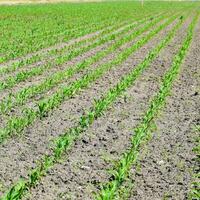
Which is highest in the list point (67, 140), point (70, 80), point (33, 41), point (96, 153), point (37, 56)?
point (67, 140)

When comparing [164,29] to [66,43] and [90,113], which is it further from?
[90,113]

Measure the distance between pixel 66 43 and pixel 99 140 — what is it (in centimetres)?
1358

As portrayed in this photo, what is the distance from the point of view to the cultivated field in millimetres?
6242

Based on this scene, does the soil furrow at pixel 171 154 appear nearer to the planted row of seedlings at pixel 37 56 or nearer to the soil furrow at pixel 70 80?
the soil furrow at pixel 70 80

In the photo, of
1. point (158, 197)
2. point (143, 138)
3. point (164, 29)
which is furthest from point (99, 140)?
point (164, 29)

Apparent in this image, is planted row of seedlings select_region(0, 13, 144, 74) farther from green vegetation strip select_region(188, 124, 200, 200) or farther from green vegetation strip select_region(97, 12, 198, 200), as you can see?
green vegetation strip select_region(188, 124, 200, 200)

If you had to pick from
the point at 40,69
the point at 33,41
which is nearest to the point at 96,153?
the point at 40,69

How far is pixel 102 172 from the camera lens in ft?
21.8

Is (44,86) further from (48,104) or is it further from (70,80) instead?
(48,104)

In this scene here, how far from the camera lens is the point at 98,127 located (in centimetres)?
877

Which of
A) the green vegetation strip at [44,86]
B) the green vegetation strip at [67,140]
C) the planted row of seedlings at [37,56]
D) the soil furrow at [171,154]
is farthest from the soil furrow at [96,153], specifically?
the planted row of seedlings at [37,56]

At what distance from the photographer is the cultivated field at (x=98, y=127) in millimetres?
6242

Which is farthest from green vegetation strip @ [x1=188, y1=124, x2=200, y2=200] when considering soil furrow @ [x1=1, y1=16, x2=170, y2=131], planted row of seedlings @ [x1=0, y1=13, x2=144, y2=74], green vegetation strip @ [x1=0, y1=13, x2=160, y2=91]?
planted row of seedlings @ [x1=0, y1=13, x2=144, y2=74]

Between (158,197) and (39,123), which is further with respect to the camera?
(39,123)
